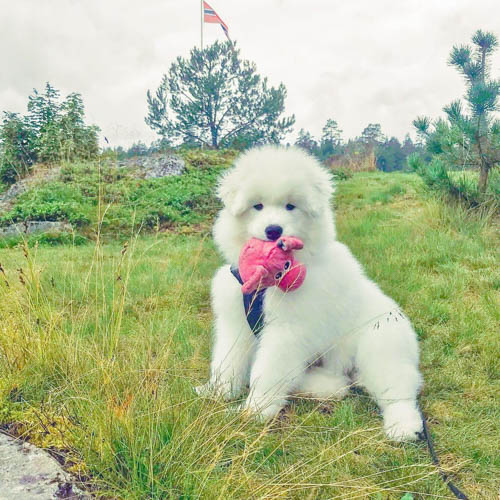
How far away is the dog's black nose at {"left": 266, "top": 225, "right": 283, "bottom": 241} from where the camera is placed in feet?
7.33

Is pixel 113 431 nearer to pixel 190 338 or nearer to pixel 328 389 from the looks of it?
pixel 328 389

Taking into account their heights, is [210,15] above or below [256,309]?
above

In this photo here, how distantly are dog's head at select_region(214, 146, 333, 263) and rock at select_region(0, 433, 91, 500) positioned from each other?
1.37 m

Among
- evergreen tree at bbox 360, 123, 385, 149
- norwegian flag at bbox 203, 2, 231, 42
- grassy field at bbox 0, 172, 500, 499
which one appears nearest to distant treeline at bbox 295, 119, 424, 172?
evergreen tree at bbox 360, 123, 385, 149

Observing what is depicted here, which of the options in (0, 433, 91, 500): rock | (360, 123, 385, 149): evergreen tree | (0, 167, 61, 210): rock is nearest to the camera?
(0, 433, 91, 500): rock

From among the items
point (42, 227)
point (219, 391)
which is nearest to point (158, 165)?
point (42, 227)

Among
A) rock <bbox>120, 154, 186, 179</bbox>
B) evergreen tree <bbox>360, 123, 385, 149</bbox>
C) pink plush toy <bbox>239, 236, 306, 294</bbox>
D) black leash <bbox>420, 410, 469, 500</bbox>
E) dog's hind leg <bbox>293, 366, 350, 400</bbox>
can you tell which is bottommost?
black leash <bbox>420, 410, 469, 500</bbox>

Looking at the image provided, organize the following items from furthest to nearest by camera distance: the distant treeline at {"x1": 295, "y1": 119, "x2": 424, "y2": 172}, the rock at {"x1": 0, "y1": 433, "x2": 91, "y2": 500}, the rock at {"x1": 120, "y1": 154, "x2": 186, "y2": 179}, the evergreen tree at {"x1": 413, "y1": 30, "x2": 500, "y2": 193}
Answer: the distant treeline at {"x1": 295, "y1": 119, "x2": 424, "y2": 172} → the rock at {"x1": 120, "y1": 154, "x2": 186, "y2": 179} → the evergreen tree at {"x1": 413, "y1": 30, "x2": 500, "y2": 193} → the rock at {"x1": 0, "y1": 433, "x2": 91, "y2": 500}

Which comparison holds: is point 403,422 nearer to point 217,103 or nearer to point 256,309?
point 256,309

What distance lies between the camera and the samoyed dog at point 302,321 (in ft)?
7.48

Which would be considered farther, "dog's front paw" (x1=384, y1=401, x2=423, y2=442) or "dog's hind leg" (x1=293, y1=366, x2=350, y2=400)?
"dog's hind leg" (x1=293, y1=366, x2=350, y2=400)

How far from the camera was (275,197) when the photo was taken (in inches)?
91.3

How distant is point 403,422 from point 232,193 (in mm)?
1503

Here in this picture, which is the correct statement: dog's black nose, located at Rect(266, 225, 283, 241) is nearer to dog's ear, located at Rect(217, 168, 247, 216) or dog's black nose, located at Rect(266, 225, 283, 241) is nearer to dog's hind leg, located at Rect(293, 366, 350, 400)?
dog's ear, located at Rect(217, 168, 247, 216)
